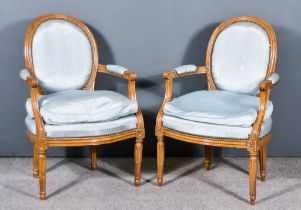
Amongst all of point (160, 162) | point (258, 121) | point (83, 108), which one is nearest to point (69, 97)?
point (83, 108)

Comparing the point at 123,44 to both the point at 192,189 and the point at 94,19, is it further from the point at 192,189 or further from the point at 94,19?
the point at 192,189

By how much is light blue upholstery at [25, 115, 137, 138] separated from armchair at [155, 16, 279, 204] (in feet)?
0.68

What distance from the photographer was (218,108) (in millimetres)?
3170

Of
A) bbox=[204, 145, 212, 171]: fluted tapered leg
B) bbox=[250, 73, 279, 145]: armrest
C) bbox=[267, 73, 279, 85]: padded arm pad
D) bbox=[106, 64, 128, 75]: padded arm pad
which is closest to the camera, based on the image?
bbox=[250, 73, 279, 145]: armrest

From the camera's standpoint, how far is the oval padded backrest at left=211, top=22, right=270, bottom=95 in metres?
3.47

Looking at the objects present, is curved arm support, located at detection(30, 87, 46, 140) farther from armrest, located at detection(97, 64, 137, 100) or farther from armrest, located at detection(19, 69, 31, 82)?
armrest, located at detection(97, 64, 137, 100)

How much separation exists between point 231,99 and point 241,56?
334 mm

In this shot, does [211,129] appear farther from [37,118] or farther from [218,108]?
[37,118]

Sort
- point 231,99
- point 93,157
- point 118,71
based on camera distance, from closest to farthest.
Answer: point 231,99, point 118,71, point 93,157

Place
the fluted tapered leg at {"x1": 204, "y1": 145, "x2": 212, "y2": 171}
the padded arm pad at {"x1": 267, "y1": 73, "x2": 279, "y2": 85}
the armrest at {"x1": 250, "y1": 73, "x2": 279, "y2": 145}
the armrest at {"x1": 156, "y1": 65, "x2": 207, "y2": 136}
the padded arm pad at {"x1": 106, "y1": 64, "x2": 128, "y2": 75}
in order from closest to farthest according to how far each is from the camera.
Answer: the armrest at {"x1": 250, "y1": 73, "x2": 279, "y2": 145} < the padded arm pad at {"x1": 267, "y1": 73, "x2": 279, "y2": 85} < the armrest at {"x1": 156, "y1": 65, "x2": 207, "y2": 136} < the padded arm pad at {"x1": 106, "y1": 64, "x2": 128, "y2": 75} < the fluted tapered leg at {"x1": 204, "y1": 145, "x2": 212, "y2": 171}

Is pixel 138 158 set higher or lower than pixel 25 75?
lower

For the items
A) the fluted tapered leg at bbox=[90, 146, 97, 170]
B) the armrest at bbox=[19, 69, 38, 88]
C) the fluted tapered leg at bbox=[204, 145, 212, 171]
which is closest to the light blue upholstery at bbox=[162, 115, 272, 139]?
the fluted tapered leg at bbox=[204, 145, 212, 171]

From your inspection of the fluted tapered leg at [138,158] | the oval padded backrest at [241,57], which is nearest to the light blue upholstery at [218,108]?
the oval padded backrest at [241,57]

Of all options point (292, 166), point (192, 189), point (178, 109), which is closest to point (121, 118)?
point (178, 109)
